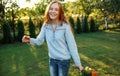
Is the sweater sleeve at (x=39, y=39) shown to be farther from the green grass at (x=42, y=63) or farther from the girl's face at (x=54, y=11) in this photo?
the green grass at (x=42, y=63)

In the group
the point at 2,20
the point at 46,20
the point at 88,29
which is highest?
the point at 46,20

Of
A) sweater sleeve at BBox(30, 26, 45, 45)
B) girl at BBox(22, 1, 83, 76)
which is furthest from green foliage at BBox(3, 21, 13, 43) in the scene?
girl at BBox(22, 1, 83, 76)

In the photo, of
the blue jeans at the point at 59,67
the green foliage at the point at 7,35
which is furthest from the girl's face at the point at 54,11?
the green foliage at the point at 7,35

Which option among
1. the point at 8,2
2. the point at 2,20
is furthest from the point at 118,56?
the point at 8,2

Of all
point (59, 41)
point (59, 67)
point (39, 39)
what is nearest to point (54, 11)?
point (59, 41)

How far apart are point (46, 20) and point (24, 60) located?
849 cm

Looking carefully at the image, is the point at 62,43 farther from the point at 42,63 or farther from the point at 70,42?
the point at 42,63

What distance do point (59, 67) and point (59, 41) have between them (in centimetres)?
40

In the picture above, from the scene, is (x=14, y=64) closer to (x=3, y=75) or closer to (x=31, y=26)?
(x=3, y=75)

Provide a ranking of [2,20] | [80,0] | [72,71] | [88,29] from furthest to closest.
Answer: [80,0] < [88,29] < [2,20] < [72,71]

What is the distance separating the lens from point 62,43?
13.5ft

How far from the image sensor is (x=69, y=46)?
13.5ft

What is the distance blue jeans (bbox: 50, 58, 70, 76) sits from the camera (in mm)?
4129

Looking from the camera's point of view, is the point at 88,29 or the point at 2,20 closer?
the point at 2,20
